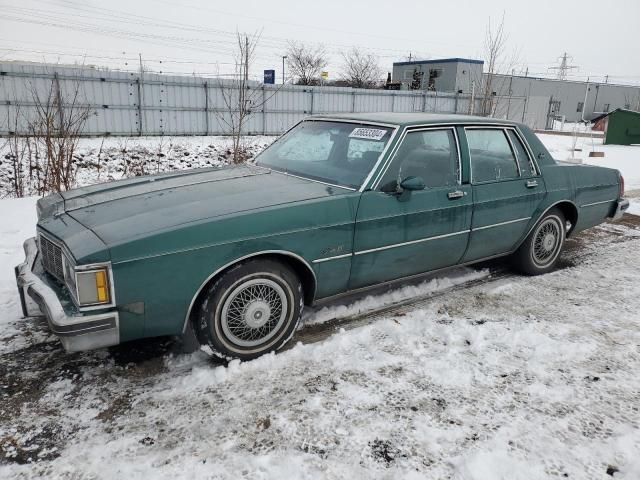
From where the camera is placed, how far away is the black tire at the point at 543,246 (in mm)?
4836

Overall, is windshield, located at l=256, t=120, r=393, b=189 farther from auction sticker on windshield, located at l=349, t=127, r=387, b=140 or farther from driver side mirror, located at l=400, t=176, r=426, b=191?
driver side mirror, located at l=400, t=176, r=426, b=191

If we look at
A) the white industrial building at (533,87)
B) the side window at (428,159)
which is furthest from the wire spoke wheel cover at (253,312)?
the white industrial building at (533,87)

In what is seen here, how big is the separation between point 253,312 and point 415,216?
4.77 feet

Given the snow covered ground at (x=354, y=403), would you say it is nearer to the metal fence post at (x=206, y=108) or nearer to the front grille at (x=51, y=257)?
the front grille at (x=51, y=257)

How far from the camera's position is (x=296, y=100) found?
21.8 meters

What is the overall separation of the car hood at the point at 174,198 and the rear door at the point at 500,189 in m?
1.42

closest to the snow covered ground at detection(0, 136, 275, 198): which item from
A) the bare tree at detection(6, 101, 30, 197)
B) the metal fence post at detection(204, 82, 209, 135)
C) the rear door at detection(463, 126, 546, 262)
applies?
the metal fence post at detection(204, 82, 209, 135)

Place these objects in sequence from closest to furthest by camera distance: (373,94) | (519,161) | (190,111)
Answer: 1. (519,161)
2. (190,111)
3. (373,94)

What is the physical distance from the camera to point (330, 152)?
3.98 metres

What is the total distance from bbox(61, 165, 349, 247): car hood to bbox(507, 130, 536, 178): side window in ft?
6.81

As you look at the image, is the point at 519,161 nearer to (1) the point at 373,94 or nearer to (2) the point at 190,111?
(2) the point at 190,111

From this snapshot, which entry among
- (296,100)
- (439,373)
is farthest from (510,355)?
(296,100)

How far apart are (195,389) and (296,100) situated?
20.2m

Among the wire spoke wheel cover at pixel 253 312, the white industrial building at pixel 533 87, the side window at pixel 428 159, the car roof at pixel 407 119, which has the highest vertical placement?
the white industrial building at pixel 533 87
